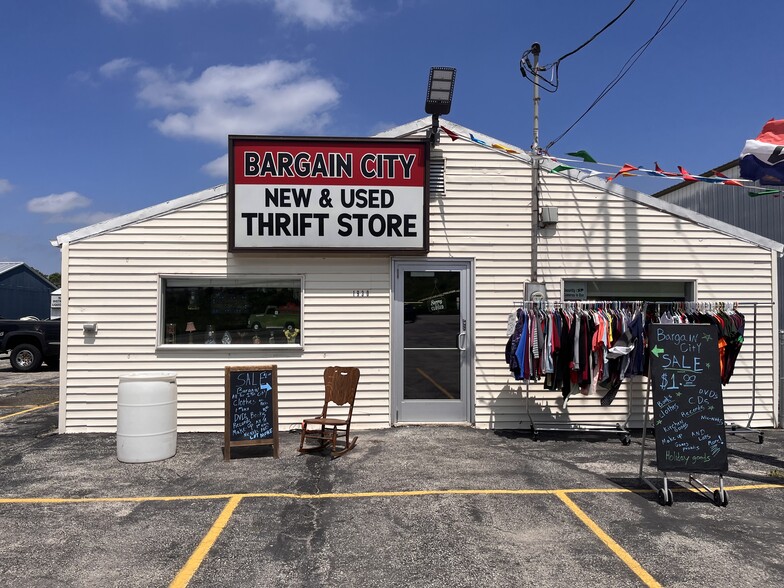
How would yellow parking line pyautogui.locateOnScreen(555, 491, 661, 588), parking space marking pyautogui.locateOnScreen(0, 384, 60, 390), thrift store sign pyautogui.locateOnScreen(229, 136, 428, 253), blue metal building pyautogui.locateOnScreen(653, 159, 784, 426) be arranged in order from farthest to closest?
1. blue metal building pyautogui.locateOnScreen(653, 159, 784, 426)
2. parking space marking pyautogui.locateOnScreen(0, 384, 60, 390)
3. thrift store sign pyautogui.locateOnScreen(229, 136, 428, 253)
4. yellow parking line pyautogui.locateOnScreen(555, 491, 661, 588)

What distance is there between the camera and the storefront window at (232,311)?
7609mm

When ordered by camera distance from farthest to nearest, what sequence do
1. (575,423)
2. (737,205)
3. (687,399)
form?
(737,205) → (575,423) → (687,399)

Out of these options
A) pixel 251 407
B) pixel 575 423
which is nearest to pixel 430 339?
pixel 575 423

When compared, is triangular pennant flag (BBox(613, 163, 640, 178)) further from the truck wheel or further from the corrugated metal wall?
the truck wheel

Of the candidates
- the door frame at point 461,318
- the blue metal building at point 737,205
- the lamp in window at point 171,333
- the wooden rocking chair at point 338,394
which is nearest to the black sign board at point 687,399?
the door frame at point 461,318

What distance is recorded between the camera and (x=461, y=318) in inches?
303

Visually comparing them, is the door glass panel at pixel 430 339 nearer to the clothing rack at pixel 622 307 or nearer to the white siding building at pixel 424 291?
the white siding building at pixel 424 291

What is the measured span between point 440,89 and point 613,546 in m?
5.67

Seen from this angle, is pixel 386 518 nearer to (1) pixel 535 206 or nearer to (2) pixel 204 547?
(2) pixel 204 547

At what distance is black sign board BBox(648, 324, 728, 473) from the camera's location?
16.2 ft

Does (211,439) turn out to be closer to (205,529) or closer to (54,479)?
(54,479)

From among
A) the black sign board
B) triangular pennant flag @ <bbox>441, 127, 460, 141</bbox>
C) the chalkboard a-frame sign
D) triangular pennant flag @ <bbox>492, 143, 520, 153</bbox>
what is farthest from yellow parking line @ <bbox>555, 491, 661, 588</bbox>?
triangular pennant flag @ <bbox>441, 127, 460, 141</bbox>

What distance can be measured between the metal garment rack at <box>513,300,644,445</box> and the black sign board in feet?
5.64

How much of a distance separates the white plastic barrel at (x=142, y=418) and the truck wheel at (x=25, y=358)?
1113 centimetres
